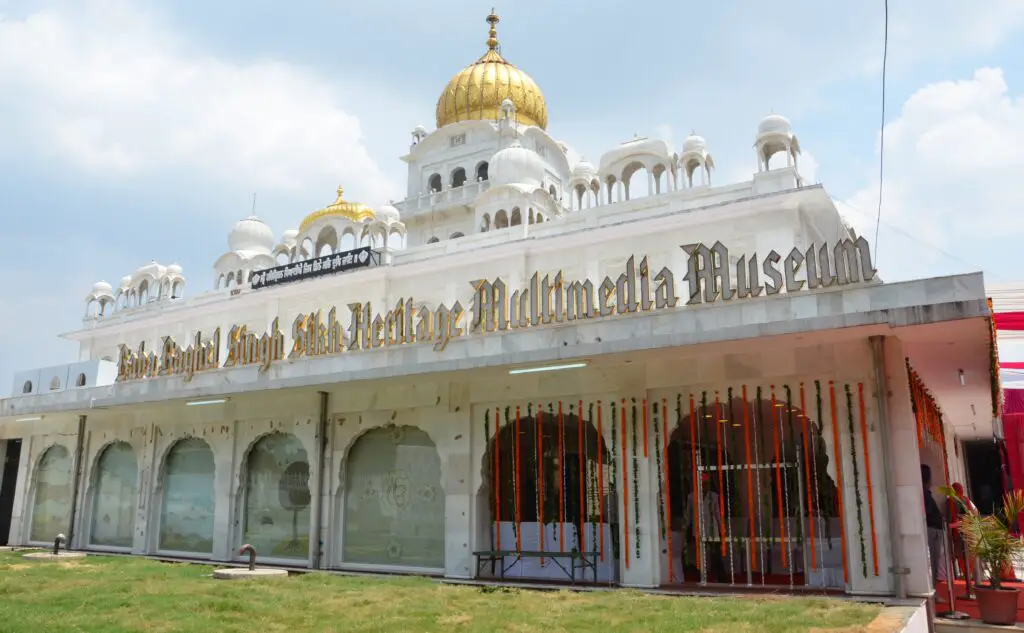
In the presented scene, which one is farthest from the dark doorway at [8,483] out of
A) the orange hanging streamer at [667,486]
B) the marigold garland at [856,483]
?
the marigold garland at [856,483]

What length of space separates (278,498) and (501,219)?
51.7ft

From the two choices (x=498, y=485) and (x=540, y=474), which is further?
(x=498, y=485)

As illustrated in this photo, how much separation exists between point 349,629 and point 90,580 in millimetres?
6057

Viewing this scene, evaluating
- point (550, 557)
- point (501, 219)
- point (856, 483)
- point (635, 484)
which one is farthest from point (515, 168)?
point (856, 483)

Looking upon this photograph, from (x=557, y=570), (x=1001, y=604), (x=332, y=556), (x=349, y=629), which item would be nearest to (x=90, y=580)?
(x=332, y=556)

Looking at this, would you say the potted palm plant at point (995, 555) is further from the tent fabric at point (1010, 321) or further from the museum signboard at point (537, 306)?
the tent fabric at point (1010, 321)

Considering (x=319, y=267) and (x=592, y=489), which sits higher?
(x=319, y=267)

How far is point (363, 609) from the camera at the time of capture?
29.0 feet

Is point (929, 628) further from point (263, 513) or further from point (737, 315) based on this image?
point (263, 513)

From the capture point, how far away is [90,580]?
11.5m

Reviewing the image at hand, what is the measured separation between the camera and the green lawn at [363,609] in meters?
7.59

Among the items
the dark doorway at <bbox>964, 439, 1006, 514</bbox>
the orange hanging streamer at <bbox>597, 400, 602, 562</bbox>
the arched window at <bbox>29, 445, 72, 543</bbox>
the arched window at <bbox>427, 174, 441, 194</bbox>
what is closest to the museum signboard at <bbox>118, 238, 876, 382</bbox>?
the orange hanging streamer at <bbox>597, 400, 602, 562</bbox>

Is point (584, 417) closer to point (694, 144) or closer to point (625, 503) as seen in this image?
point (625, 503)

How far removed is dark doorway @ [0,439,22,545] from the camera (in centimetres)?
2342
